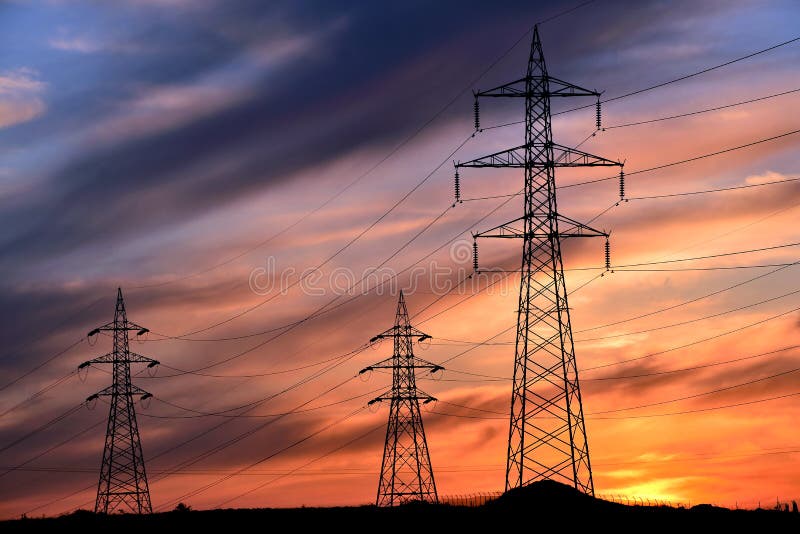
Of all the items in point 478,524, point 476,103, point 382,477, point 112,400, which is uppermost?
point 476,103

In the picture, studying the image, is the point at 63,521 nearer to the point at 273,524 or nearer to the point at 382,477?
the point at 273,524

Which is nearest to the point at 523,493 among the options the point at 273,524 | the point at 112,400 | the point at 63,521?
the point at 273,524

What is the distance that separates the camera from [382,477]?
8500 centimetres

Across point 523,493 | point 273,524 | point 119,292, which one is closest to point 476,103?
point 523,493

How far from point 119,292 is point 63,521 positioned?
97.7 ft

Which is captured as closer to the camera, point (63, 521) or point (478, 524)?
point (478, 524)

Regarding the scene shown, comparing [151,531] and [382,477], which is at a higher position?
[382,477]

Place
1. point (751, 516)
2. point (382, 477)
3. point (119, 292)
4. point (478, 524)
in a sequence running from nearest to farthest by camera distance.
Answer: point (478, 524) → point (751, 516) → point (382, 477) → point (119, 292)

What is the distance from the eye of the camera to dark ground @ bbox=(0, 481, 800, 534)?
2388 inches

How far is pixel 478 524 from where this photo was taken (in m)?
61.1

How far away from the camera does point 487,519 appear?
61.8 m

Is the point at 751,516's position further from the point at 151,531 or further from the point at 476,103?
the point at 151,531

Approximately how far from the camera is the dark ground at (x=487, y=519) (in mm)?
60656

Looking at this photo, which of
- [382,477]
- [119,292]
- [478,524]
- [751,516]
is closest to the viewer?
[478,524]
